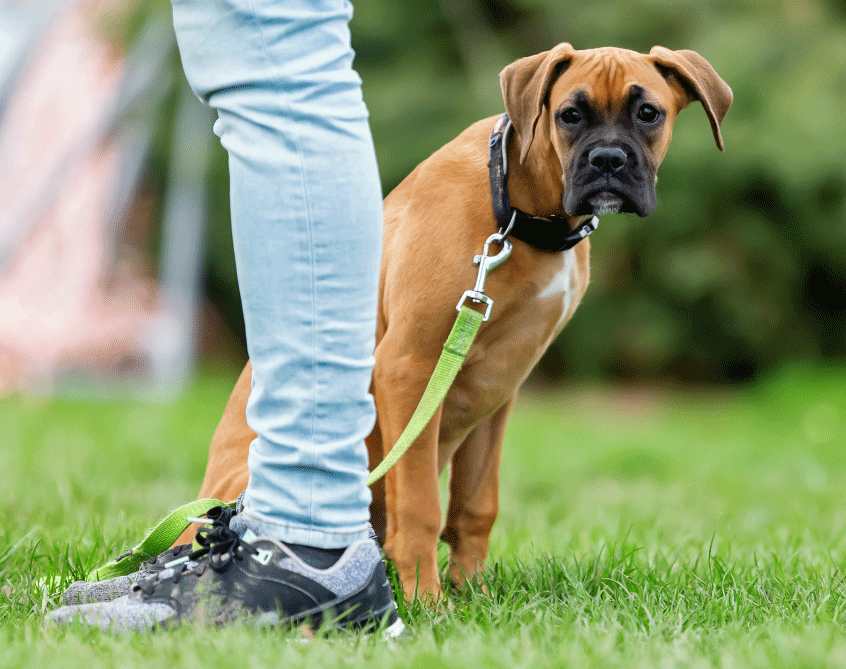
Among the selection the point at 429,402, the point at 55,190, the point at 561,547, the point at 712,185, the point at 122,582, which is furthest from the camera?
the point at 712,185

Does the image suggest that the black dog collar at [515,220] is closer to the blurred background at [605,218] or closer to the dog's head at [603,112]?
the dog's head at [603,112]

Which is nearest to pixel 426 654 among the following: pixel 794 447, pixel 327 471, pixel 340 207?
pixel 327 471

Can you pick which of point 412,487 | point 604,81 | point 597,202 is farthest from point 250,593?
point 604,81

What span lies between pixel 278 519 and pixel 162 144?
1069 cm

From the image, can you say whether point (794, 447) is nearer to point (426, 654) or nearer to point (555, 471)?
point (555, 471)

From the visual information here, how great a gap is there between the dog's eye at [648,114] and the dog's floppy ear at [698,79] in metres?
0.12

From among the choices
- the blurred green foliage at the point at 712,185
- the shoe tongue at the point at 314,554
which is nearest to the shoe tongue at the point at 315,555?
the shoe tongue at the point at 314,554

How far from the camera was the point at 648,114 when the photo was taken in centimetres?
219

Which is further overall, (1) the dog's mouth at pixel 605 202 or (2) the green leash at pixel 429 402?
(1) the dog's mouth at pixel 605 202

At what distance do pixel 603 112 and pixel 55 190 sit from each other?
18.2 feet

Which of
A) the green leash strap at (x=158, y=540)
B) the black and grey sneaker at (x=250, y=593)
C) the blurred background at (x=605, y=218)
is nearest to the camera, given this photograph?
the black and grey sneaker at (x=250, y=593)

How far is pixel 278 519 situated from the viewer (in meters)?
1.59

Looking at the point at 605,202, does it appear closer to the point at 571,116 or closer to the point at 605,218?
the point at 571,116

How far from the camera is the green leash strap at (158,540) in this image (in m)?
1.82
